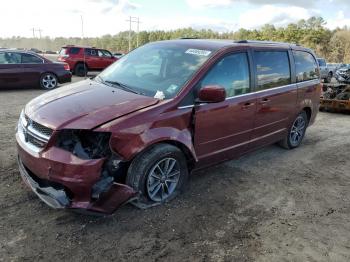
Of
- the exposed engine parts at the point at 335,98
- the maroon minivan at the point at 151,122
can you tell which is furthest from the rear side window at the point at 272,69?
the exposed engine parts at the point at 335,98

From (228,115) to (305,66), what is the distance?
8.71 feet

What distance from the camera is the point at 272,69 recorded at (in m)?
5.40

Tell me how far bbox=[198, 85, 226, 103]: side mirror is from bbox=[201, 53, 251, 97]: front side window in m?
0.20

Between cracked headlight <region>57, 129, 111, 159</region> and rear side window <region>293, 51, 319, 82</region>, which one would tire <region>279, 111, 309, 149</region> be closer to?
rear side window <region>293, 51, 319, 82</region>

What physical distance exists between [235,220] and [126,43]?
9725 cm

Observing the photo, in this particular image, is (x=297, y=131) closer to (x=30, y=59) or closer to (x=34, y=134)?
(x=34, y=134)

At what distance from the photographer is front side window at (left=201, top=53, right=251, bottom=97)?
14.4 feet

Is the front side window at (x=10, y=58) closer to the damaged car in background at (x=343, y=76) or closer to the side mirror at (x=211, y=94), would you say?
the side mirror at (x=211, y=94)

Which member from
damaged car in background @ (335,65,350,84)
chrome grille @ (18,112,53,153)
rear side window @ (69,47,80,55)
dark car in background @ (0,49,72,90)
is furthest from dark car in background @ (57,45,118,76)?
chrome grille @ (18,112,53,153)

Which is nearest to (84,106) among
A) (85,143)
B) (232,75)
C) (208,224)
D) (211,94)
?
(85,143)

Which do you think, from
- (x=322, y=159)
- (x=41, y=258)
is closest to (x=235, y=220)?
(x=41, y=258)

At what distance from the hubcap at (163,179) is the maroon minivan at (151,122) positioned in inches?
0.5

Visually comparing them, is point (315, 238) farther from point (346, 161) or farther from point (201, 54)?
point (346, 161)

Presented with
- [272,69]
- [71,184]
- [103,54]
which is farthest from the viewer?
[103,54]
